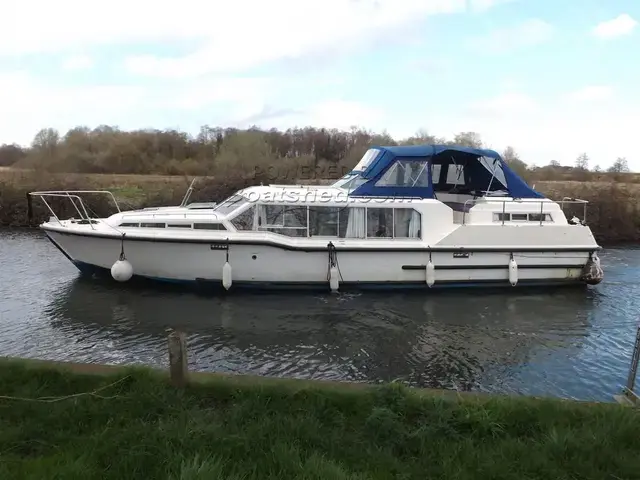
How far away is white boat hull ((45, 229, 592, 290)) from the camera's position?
1253cm

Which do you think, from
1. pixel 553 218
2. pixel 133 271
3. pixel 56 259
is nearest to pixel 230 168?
pixel 56 259

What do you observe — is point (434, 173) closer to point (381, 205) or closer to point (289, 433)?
point (381, 205)

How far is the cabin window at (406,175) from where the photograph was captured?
13762mm

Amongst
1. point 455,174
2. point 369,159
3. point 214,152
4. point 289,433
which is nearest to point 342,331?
point 369,159

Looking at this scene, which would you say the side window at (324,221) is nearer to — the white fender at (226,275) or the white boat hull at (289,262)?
the white boat hull at (289,262)

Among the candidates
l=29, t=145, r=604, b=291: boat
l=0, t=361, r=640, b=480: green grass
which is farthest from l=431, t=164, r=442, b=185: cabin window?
l=0, t=361, r=640, b=480: green grass

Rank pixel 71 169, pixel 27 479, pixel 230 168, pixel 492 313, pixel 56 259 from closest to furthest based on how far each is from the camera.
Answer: pixel 27 479
pixel 492 313
pixel 56 259
pixel 230 168
pixel 71 169

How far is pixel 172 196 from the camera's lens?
2756 cm

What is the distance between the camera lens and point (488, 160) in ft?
48.2

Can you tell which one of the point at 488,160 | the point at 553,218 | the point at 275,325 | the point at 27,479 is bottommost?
the point at 275,325

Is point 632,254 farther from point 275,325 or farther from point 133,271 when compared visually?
point 133,271

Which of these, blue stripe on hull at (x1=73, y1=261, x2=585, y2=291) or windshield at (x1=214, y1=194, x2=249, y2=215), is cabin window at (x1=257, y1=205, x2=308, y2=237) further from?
blue stripe on hull at (x1=73, y1=261, x2=585, y2=291)

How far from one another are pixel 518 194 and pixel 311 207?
6.00m

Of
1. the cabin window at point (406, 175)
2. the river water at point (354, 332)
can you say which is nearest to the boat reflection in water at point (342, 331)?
the river water at point (354, 332)
